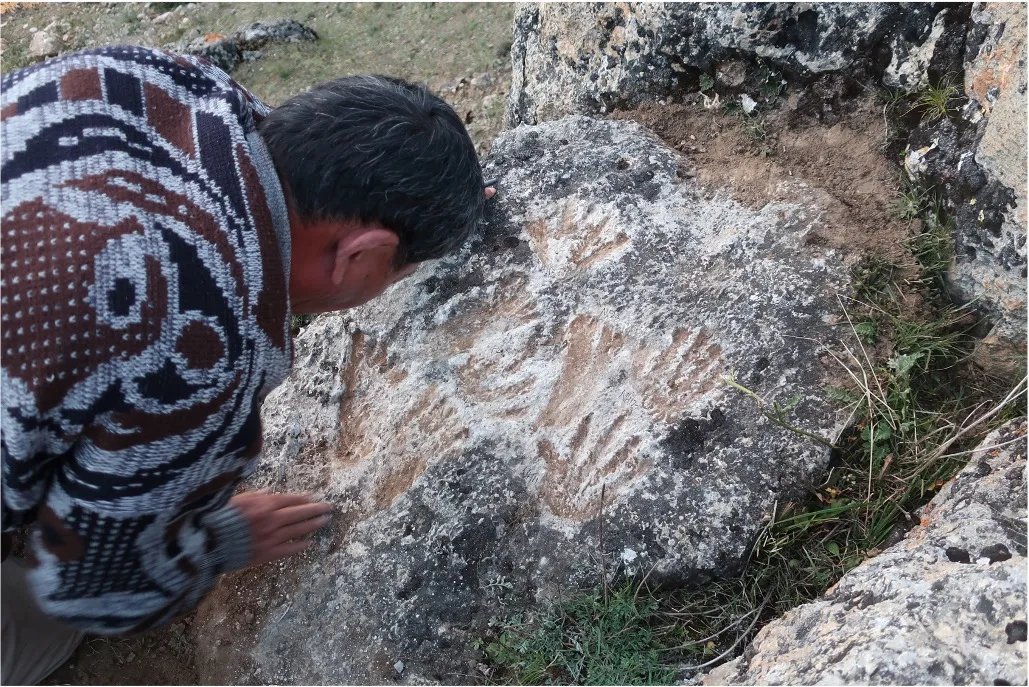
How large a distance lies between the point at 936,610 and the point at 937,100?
139cm

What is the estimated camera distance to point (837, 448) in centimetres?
185

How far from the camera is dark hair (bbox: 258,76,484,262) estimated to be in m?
1.43

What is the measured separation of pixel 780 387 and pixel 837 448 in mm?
195

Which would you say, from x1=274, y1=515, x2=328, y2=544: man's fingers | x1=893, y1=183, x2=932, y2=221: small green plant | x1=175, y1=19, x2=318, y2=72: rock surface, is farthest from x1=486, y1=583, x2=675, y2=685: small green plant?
x1=175, y1=19, x2=318, y2=72: rock surface

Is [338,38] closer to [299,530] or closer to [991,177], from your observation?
[299,530]

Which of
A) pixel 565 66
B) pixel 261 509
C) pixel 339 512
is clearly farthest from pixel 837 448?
pixel 565 66

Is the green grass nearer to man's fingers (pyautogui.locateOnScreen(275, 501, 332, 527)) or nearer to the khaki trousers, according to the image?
man's fingers (pyautogui.locateOnScreen(275, 501, 332, 527))

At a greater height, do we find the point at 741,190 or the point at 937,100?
the point at 937,100

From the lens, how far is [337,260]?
1495mm

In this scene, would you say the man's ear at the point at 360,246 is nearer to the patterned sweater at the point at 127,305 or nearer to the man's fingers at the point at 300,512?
the patterned sweater at the point at 127,305

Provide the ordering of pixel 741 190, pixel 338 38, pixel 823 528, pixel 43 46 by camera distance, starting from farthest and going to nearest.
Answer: pixel 43 46
pixel 338 38
pixel 741 190
pixel 823 528

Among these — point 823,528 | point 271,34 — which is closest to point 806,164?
point 823,528

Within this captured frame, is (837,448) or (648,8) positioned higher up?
(648,8)

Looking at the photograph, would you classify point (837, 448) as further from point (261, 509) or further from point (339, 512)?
point (261, 509)
